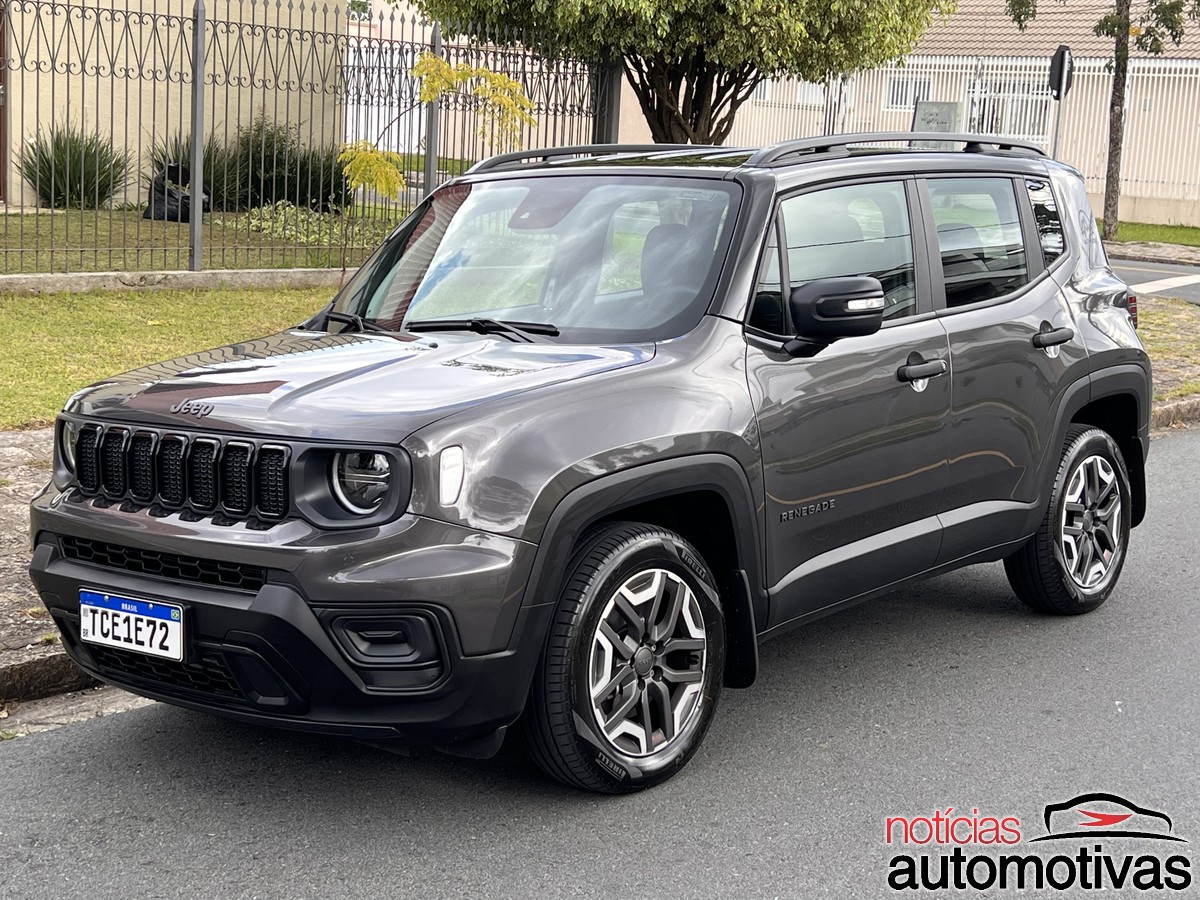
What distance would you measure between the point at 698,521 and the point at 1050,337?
6.22 ft

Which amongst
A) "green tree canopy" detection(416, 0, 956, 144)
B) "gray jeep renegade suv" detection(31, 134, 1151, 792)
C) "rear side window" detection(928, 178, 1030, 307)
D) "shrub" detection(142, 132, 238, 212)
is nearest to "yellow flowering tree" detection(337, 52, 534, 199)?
"green tree canopy" detection(416, 0, 956, 144)

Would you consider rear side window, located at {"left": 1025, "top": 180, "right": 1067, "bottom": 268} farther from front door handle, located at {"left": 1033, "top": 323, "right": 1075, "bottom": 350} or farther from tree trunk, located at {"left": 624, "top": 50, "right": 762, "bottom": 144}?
tree trunk, located at {"left": 624, "top": 50, "right": 762, "bottom": 144}

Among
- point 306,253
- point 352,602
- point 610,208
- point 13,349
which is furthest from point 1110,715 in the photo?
point 306,253

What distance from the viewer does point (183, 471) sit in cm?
378

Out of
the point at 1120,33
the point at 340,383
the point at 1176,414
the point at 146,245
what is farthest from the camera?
the point at 1120,33

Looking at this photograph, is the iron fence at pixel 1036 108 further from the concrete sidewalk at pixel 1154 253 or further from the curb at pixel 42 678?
the curb at pixel 42 678

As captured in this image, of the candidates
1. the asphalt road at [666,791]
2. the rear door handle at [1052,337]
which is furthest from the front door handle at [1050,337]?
the asphalt road at [666,791]

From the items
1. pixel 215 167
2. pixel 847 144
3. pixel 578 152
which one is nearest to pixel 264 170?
pixel 215 167

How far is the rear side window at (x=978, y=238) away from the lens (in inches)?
206

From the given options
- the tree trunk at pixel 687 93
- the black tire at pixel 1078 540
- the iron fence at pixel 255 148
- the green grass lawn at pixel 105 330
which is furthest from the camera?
the tree trunk at pixel 687 93

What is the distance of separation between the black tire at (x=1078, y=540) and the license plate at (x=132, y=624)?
10.9 feet

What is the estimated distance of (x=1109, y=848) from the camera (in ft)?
12.7

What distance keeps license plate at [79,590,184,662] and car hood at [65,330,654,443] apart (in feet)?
1.56

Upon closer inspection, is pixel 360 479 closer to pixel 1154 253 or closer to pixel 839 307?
pixel 839 307
